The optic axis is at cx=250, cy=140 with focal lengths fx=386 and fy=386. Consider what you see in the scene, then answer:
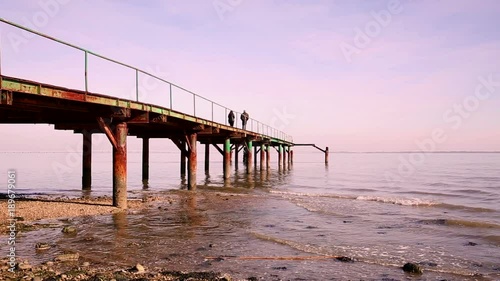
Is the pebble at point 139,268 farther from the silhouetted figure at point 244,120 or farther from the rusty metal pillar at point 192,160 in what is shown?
the silhouetted figure at point 244,120

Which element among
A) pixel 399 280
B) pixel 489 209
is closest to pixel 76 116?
pixel 399 280

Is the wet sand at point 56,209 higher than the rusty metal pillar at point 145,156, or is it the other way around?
the rusty metal pillar at point 145,156

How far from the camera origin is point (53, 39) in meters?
9.41

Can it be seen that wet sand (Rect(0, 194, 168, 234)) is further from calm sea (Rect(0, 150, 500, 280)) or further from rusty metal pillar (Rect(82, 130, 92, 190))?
rusty metal pillar (Rect(82, 130, 92, 190))

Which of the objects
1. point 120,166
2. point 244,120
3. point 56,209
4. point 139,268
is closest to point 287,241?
point 139,268

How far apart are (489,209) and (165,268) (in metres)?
16.3

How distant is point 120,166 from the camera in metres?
12.9

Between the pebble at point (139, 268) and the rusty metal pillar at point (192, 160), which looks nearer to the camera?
the pebble at point (139, 268)

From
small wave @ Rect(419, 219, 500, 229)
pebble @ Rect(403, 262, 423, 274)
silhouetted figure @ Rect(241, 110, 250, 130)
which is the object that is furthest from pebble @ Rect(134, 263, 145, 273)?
silhouetted figure @ Rect(241, 110, 250, 130)

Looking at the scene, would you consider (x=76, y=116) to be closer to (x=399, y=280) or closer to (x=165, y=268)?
(x=165, y=268)

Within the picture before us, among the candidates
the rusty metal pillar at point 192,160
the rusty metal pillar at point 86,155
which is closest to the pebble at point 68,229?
the rusty metal pillar at point 192,160

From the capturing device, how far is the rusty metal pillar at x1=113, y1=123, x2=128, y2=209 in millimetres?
12836

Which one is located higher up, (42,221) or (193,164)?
(193,164)

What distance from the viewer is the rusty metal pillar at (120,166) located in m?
12.8
